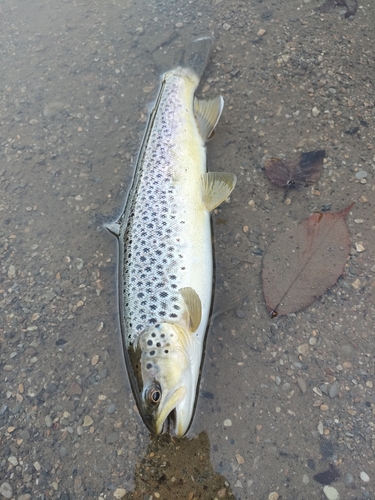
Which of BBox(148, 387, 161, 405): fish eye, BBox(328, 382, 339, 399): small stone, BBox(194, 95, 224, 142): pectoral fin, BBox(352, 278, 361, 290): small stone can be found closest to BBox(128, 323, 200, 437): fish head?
BBox(148, 387, 161, 405): fish eye

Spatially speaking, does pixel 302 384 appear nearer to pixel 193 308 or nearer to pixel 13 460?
pixel 193 308

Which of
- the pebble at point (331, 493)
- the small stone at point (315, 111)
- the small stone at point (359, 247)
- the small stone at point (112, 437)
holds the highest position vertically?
the small stone at point (315, 111)

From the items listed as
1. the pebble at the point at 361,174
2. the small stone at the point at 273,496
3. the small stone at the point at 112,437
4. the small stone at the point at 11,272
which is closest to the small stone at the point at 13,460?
the small stone at the point at 112,437

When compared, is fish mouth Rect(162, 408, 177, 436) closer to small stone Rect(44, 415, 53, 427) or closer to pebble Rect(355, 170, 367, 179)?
small stone Rect(44, 415, 53, 427)

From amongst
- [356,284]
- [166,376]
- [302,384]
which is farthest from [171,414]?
[356,284]

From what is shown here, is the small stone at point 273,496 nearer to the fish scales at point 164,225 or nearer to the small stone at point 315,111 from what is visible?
the fish scales at point 164,225

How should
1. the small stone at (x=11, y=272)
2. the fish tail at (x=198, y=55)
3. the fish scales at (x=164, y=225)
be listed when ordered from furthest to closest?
1. the fish tail at (x=198, y=55)
2. the small stone at (x=11, y=272)
3. the fish scales at (x=164, y=225)

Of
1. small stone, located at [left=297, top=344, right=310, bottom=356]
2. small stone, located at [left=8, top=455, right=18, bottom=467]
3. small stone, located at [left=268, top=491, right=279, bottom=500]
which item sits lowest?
small stone, located at [left=268, top=491, right=279, bottom=500]
